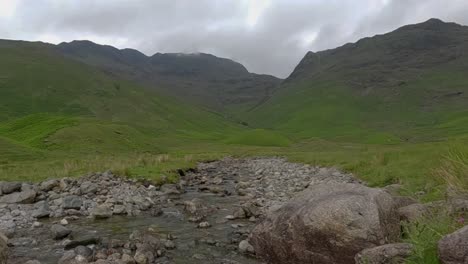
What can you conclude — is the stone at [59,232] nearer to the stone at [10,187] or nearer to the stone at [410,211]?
the stone at [10,187]

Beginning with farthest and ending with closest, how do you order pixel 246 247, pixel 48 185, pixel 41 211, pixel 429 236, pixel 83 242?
pixel 48 185 < pixel 41 211 < pixel 83 242 < pixel 246 247 < pixel 429 236

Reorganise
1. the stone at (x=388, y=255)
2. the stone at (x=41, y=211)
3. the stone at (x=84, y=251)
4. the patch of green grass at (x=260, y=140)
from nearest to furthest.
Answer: the stone at (x=388, y=255), the stone at (x=84, y=251), the stone at (x=41, y=211), the patch of green grass at (x=260, y=140)

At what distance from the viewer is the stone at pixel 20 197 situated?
2369 cm

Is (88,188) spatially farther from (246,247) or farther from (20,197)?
(246,247)

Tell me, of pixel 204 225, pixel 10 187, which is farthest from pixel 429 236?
pixel 10 187

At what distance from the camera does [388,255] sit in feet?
28.7

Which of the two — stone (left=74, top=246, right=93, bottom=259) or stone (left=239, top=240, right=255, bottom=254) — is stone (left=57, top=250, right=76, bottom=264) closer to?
stone (left=74, top=246, right=93, bottom=259)

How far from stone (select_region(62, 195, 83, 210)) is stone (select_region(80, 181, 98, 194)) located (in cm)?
216

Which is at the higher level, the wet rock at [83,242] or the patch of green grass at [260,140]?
the patch of green grass at [260,140]

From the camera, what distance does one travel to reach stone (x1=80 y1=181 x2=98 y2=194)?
86.2 ft

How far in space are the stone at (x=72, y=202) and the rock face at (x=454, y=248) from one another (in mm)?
19436

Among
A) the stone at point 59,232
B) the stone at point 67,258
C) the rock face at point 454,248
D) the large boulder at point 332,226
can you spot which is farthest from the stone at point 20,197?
the rock face at point 454,248

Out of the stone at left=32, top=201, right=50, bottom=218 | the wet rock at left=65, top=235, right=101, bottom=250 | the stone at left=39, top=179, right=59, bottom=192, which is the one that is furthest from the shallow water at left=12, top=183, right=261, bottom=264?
the stone at left=39, top=179, right=59, bottom=192

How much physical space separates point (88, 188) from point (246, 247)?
49.0 feet
